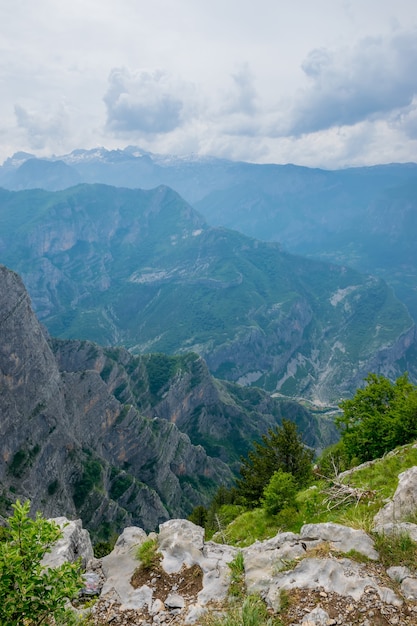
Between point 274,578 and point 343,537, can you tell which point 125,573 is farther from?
point 343,537

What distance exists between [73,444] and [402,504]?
396 feet

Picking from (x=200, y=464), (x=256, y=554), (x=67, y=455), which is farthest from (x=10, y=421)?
(x=256, y=554)

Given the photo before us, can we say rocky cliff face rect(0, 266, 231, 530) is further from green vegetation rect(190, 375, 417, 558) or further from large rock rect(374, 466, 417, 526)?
large rock rect(374, 466, 417, 526)

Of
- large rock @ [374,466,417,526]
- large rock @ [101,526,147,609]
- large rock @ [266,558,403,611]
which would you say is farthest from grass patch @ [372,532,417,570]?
large rock @ [101,526,147,609]

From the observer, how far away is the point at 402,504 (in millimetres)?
14023

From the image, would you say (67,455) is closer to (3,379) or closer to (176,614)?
(3,379)

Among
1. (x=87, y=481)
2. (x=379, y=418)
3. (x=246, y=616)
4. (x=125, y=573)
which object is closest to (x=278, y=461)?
(x=379, y=418)

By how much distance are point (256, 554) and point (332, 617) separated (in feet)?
12.8

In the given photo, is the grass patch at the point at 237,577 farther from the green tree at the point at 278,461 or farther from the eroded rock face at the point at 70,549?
the green tree at the point at 278,461

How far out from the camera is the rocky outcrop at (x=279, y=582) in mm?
9445

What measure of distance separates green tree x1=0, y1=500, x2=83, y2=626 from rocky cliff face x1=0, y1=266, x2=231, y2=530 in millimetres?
89682

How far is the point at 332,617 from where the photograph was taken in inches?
362

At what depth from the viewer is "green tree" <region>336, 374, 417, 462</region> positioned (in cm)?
2598

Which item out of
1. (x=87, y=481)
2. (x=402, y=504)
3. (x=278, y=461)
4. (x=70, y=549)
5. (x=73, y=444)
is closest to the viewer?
(x=402, y=504)
